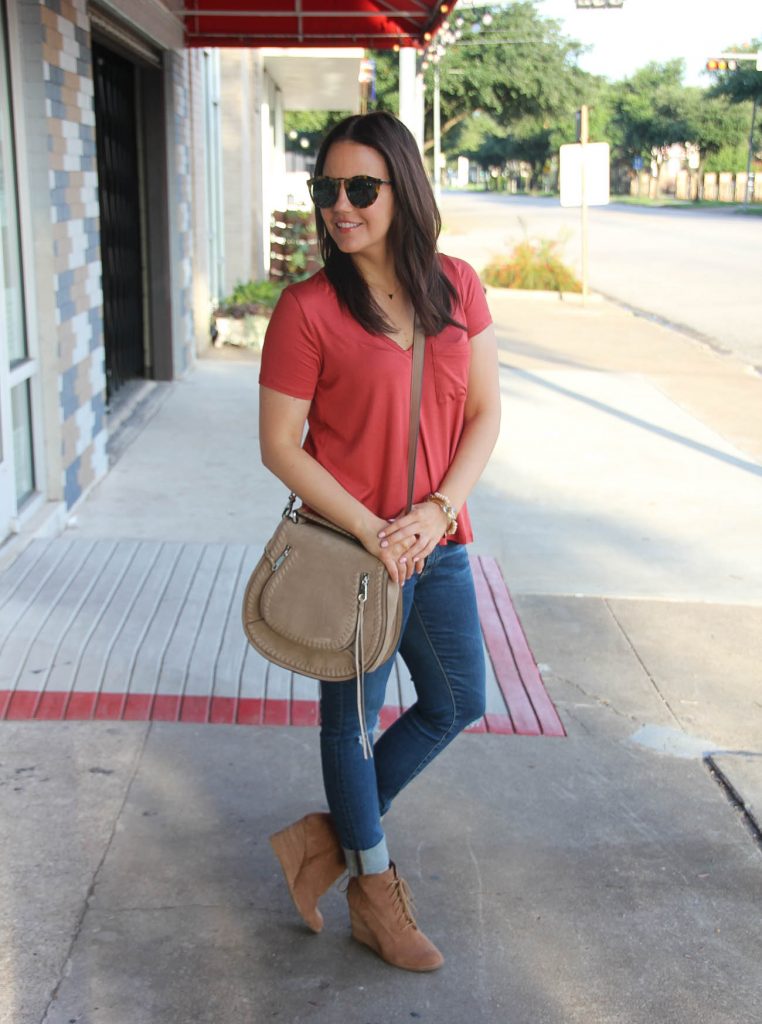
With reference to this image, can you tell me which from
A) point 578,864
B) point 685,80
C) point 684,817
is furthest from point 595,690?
point 685,80

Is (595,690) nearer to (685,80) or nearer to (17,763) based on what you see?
(17,763)

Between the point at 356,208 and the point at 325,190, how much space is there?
0.25ft

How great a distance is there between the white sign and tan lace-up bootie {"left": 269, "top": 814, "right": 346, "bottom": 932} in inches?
669

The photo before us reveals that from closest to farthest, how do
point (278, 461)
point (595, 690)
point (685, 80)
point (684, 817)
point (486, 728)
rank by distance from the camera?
point (278, 461), point (684, 817), point (486, 728), point (595, 690), point (685, 80)

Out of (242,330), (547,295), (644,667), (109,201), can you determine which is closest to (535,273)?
(547,295)

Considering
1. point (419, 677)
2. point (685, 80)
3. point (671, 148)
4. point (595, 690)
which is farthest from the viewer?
point (685, 80)

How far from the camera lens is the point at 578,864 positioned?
3.29 m

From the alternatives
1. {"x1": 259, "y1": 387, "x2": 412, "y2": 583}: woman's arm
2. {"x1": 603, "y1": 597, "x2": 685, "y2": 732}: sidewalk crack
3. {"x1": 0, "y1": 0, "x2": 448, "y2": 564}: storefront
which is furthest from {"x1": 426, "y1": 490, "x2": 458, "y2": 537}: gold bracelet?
{"x1": 0, "y1": 0, "x2": 448, "y2": 564}: storefront

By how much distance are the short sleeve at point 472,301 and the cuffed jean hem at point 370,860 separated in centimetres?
116

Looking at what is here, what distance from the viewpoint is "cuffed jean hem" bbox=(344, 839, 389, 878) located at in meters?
2.84

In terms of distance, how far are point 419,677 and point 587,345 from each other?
11.2 m

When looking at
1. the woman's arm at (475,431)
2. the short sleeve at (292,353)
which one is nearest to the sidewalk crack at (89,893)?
the woman's arm at (475,431)

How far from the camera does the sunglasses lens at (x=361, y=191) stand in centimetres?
262

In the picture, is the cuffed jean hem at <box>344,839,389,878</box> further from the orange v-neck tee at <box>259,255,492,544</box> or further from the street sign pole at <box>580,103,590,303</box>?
the street sign pole at <box>580,103,590,303</box>
